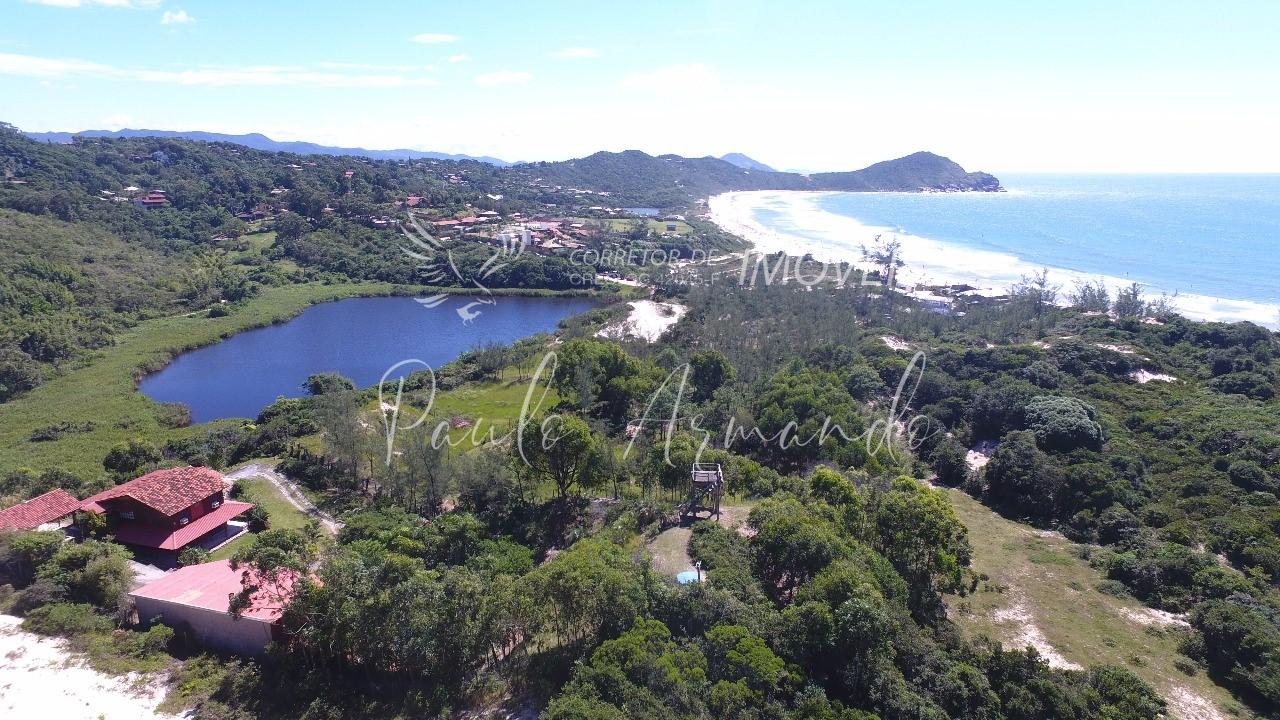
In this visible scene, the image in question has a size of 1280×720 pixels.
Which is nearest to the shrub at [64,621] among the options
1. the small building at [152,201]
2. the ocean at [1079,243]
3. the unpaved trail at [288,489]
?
the unpaved trail at [288,489]

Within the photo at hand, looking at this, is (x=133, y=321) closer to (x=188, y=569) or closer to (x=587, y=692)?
(x=188, y=569)

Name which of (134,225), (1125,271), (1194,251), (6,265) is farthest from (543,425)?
(1194,251)

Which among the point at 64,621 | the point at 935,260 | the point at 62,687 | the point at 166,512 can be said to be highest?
the point at 935,260

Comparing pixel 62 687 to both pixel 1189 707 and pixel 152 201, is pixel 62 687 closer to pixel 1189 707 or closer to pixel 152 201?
pixel 1189 707

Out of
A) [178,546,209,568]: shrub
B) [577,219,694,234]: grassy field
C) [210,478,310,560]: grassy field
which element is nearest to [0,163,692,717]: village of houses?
[178,546,209,568]: shrub

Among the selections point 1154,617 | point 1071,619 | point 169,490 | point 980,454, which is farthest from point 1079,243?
point 169,490
